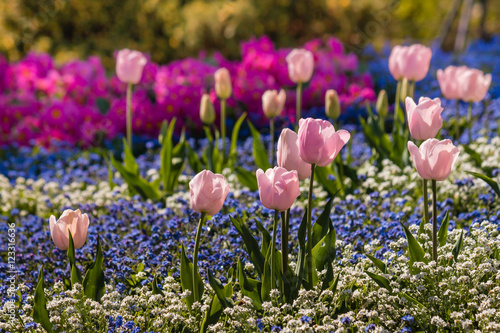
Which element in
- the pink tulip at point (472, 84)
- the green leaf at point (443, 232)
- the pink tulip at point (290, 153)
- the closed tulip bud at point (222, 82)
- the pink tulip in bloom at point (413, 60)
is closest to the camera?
the pink tulip at point (290, 153)

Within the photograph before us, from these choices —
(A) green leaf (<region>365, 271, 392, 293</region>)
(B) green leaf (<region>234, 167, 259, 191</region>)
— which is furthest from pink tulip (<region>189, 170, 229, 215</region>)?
(B) green leaf (<region>234, 167, 259, 191</region>)

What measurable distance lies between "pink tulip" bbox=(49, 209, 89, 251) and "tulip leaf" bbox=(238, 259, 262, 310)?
0.58 metres

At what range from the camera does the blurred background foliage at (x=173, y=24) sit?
25.2 ft

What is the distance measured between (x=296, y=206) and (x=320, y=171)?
9.8 inches

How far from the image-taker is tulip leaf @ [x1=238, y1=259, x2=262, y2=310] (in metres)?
1.97

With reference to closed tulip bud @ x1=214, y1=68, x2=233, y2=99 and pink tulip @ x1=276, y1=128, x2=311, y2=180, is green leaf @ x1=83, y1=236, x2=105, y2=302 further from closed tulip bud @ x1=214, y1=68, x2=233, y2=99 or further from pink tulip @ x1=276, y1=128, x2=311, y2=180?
closed tulip bud @ x1=214, y1=68, x2=233, y2=99

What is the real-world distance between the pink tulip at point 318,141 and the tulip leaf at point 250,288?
1.51ft

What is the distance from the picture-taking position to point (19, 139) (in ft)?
15.9

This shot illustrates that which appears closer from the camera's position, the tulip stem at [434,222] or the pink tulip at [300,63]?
the tulip stem at [434,222]

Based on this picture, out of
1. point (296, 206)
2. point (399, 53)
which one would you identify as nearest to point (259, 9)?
point (399, 53)

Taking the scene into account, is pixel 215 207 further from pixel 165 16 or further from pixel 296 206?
pixel 165 16

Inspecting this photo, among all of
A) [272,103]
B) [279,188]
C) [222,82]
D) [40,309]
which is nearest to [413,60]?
[272,103]

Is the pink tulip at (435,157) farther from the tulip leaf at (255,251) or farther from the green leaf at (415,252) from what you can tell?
the tulip leaf at (255,251)

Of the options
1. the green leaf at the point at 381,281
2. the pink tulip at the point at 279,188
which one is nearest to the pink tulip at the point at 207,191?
the pink tulip at the point at 279,188
